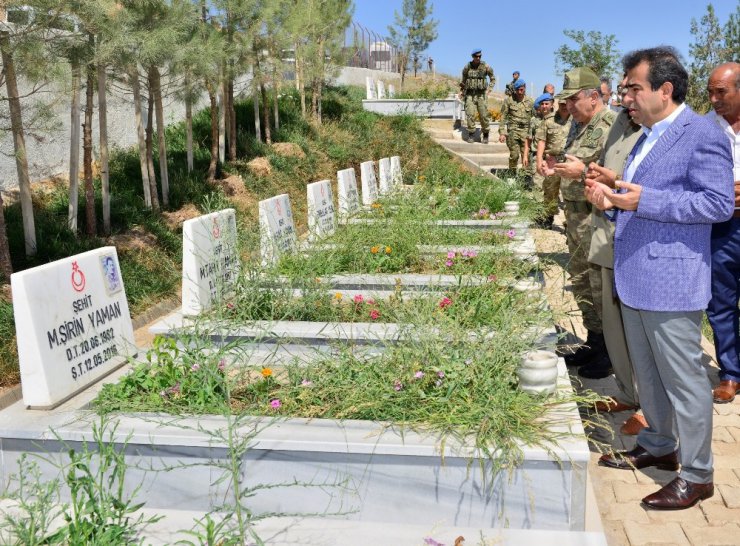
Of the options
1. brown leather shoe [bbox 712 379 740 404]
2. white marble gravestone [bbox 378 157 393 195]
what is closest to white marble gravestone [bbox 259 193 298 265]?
brown leather shoe [bbox 712 379 740 404]

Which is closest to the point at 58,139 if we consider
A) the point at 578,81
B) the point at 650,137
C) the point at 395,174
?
the point at 395,174

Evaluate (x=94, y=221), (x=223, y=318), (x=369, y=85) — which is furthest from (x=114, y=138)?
(x=369, y=85)

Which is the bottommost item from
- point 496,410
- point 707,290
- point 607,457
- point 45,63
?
point 607,457

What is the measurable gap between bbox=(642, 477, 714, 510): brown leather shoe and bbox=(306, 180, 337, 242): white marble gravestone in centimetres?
423

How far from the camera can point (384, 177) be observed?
11.5 meters

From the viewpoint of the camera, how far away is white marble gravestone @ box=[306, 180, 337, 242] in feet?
23.1

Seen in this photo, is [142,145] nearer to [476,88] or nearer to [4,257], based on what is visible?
[4,257]

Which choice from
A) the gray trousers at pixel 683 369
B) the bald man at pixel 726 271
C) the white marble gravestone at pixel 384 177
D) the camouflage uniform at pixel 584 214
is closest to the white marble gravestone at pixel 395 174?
the white marble gravestone at pixel 384 177

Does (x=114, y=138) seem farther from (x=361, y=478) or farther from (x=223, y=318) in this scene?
(x=361, y=478)

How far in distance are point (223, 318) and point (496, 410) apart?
6.08ft

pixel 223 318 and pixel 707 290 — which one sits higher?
pixel 707 290

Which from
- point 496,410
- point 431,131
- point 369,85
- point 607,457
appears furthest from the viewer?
point 369,85

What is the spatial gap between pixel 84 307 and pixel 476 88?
14.1 meters

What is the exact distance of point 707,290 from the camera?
3002 mm
